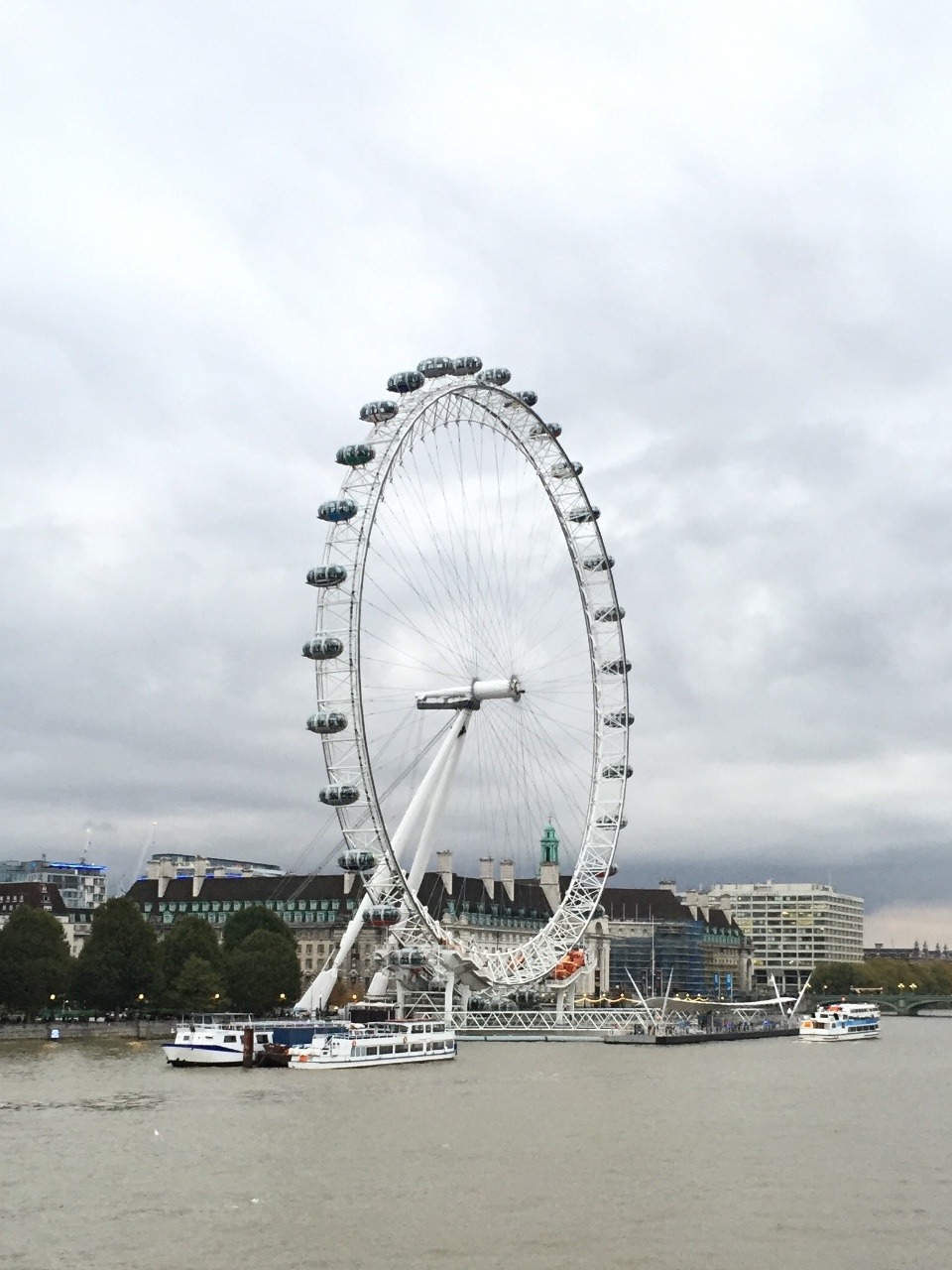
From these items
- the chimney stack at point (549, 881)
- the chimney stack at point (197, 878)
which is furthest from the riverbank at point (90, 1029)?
the chimney stack at point (549, 881)

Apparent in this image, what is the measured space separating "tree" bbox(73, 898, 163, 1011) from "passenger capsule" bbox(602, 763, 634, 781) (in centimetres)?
2674

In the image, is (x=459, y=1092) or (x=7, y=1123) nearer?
(x=7, y=1123)

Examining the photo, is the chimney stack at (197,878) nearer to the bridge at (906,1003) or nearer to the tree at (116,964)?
the tree at (116,964)

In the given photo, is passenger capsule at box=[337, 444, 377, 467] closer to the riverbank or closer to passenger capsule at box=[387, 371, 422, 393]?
passenger capsule at box=[387, 371, 422, 393]

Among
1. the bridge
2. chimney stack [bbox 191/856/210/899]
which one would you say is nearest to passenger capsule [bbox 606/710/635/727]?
chimney stack [bbox 191/856/210/899]

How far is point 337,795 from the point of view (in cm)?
7794

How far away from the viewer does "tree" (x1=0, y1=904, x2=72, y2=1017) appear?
288 ft

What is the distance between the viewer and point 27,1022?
85.7 metres

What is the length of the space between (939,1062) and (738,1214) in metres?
55.7

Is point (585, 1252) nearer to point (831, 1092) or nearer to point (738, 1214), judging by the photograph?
point (738, 1214)

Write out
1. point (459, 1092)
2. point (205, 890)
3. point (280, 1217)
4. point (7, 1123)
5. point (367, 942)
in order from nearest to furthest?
point (280, 1217)
point (7, 1123)
point (459, 1092)
point (367, 942)
point (205, 890)

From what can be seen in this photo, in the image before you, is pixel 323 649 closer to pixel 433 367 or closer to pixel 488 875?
pixel 433 367

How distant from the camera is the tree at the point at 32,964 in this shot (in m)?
87.8

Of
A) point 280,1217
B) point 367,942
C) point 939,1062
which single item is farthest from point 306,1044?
point 367,942
